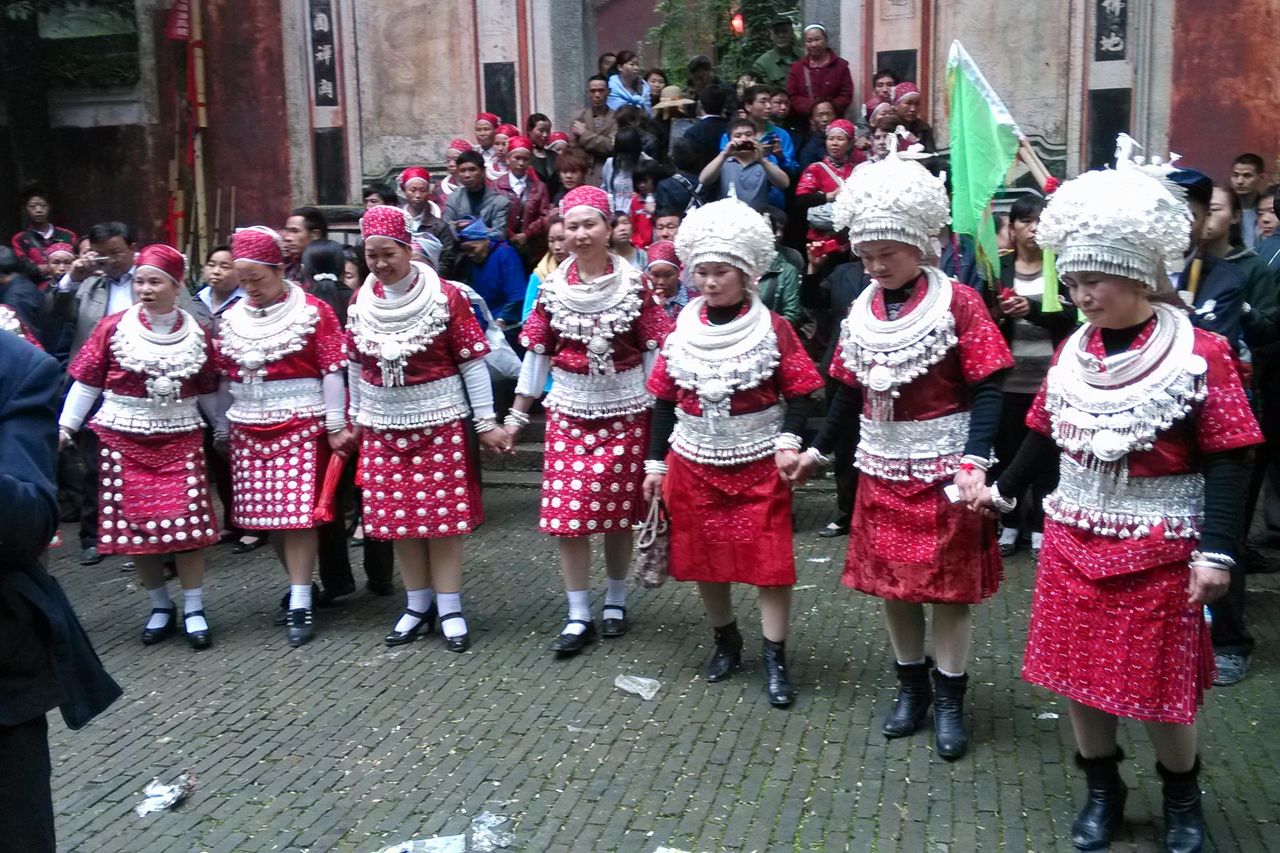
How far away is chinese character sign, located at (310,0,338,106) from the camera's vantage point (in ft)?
43.0

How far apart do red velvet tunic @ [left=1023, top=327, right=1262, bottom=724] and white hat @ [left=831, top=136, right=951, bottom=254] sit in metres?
0.89

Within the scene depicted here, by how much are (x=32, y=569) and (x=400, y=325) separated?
3.05 meters

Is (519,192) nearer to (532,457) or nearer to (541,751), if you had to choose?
(532,457)

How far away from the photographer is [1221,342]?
386cm

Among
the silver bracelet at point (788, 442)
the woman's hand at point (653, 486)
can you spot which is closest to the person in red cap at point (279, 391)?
the woman's hand at point (653, 486)

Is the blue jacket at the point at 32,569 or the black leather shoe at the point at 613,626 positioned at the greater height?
the blue jacket at the point at 32,569

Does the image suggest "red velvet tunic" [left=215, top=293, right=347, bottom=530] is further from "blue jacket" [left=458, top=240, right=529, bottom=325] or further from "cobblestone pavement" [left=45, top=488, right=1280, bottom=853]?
"blue jacket" [left=458, top=240, right=529, bottom=325]

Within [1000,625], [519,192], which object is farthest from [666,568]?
[519,192]

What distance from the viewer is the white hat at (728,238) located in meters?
5.25

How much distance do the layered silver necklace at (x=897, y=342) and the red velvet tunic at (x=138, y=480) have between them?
334 centimetres

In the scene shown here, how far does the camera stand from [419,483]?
6215 millimetres

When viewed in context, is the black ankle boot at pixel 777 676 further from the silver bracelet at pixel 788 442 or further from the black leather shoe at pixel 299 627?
the black leather shoe at pixel 299 627

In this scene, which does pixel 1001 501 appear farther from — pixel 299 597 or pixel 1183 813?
pixel 299 597

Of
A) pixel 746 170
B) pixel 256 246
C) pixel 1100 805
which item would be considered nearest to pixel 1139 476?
pixel 1100 805
